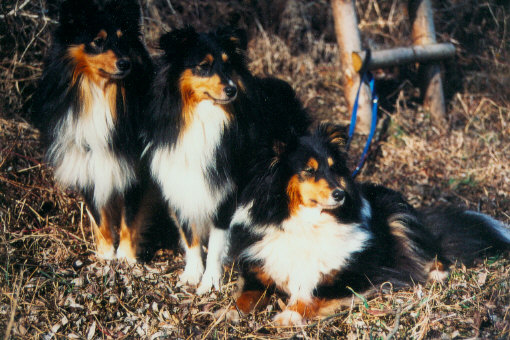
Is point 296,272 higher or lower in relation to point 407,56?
lower

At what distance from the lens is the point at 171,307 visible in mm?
3438

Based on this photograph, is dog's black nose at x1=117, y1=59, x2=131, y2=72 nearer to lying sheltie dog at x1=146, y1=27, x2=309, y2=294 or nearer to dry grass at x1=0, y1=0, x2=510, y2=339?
lying sheltie dog at x1=146, y1=27, x2=309, y2=294

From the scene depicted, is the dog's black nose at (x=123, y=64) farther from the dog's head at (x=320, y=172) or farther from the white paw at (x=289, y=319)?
the white paw at (x=289, y=319)

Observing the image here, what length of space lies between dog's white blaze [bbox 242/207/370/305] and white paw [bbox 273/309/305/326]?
0.34ft

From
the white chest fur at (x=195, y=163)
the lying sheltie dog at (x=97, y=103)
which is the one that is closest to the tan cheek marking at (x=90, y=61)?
the lying sheltie dog at (x=97, y=103)

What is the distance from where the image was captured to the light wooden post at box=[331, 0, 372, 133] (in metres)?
5.62

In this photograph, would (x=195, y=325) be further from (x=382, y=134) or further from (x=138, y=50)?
(x=382, y=134)

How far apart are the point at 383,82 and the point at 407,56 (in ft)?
3.16

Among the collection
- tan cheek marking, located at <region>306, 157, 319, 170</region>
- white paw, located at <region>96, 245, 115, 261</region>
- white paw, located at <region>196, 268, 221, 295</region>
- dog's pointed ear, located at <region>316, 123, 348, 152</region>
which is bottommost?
white paw, located at <region>96, 245, 115, 261</region>

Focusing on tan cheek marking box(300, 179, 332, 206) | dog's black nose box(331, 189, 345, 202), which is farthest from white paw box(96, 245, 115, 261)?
dog's black nose box(331, 189, 345, 202)

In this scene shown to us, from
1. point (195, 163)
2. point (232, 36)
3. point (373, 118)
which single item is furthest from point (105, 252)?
point (373, 118)

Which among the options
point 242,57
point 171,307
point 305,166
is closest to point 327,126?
point 305,166

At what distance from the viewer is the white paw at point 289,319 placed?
10.5ft

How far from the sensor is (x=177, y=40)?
10.8 ft
